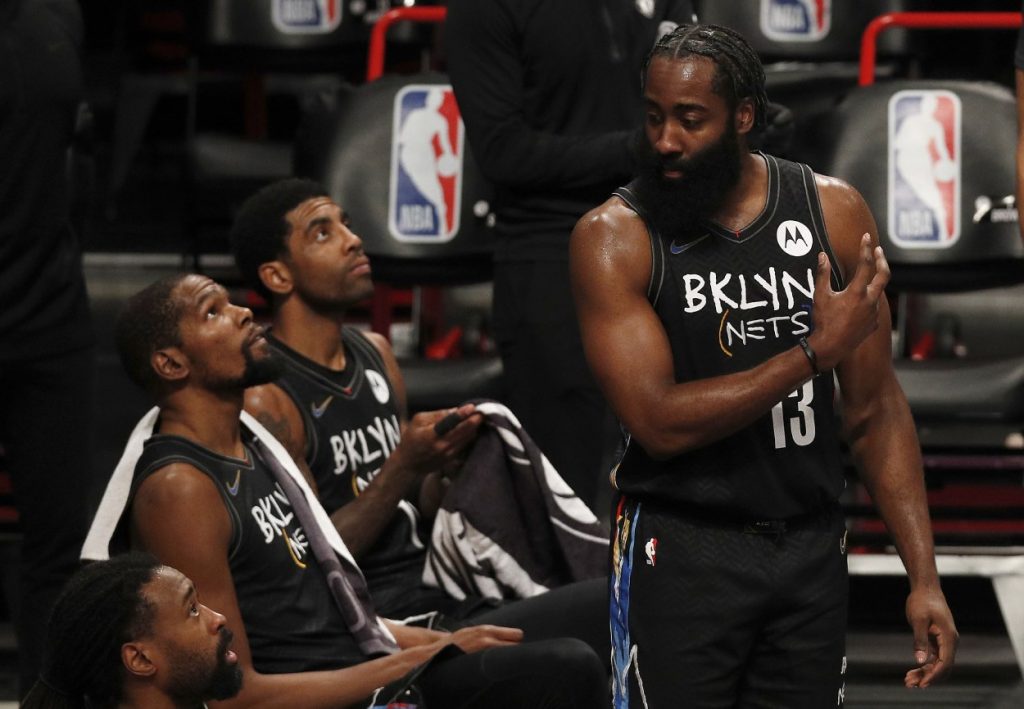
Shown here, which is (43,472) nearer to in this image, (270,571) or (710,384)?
(270,571)

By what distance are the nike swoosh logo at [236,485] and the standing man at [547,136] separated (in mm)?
1067

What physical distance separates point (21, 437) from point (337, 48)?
9.64 feet

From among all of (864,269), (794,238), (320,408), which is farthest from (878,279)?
(320,408)

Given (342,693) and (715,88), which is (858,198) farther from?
(342,693)

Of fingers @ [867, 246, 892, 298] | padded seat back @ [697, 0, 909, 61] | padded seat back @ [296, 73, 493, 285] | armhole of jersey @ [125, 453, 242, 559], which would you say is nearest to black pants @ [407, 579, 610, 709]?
armhole of jersey @ [125, 453, 242, 559]

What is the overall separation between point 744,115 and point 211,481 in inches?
44.6

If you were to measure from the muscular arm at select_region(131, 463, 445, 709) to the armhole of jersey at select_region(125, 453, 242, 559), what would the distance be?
0.5 inches

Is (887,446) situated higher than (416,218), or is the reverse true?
(887,446)

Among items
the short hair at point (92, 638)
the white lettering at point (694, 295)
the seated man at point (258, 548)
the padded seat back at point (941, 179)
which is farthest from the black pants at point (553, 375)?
the short hair at point (92, 638)

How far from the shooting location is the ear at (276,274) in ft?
13.2

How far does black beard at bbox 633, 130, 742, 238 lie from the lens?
271 cm

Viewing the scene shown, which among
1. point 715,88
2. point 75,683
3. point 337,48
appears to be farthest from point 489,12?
point 337,48

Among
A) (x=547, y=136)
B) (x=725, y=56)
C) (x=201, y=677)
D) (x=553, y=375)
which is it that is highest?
(x=725, y=56)

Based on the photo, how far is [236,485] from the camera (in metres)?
3.31
